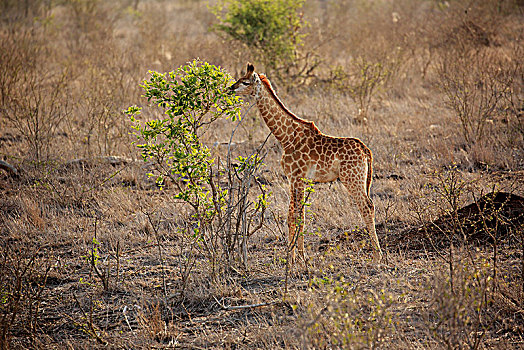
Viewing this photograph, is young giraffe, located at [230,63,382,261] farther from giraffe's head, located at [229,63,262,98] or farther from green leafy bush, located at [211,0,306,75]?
green leafy bush, located at [211,0,306,75]

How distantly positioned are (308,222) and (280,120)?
1.58 meters

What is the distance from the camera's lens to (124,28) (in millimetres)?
19750

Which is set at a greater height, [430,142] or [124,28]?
[124,28]

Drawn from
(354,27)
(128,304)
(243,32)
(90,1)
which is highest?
(90,1)

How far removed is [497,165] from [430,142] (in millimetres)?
1154

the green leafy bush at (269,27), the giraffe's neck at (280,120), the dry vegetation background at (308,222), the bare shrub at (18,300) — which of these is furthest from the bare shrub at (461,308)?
the green leafy bush at (269,27)

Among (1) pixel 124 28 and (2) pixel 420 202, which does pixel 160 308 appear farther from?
(1) pixel 124 28

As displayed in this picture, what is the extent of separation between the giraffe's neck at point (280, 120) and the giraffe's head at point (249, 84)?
6 cm

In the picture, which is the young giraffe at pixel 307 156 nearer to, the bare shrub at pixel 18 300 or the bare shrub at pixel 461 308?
the bare shrub at pixel 461 308

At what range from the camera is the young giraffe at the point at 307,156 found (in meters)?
4.43

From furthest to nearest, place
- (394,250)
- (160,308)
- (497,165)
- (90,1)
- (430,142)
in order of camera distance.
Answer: (90,1) → (430,142) → (497,165) → (394,250) → (160,308)

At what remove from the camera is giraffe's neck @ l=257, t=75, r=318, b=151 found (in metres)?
4.55

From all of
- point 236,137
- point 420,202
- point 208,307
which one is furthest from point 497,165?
point 208,307

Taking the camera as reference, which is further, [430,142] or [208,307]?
[430,142]
